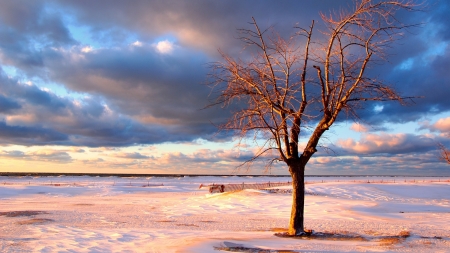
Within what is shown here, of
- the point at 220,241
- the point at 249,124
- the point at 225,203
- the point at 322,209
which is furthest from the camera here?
the point at 225,203

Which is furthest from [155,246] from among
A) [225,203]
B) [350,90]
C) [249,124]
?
[225,203]

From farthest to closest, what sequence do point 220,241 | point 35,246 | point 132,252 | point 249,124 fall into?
point 249,124, point 220,241, point 35,246, point 132,252

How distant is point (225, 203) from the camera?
106ft

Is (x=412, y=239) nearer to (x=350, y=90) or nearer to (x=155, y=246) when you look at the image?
(x=350, y=90)

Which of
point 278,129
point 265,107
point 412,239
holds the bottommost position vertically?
point 412,239

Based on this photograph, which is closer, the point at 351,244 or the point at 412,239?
the point at 351,244

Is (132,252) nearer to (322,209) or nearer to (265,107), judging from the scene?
(265,107)

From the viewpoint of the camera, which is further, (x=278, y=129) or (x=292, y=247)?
(x=278, y=129)

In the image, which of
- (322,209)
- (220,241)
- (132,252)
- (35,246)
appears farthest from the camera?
(322,209)

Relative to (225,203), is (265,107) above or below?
above

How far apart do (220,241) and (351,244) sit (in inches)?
168

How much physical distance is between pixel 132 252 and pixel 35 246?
3.18 meters

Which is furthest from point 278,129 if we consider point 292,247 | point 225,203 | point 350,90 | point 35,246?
point 225,203

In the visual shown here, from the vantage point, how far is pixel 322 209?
89.0 feet
